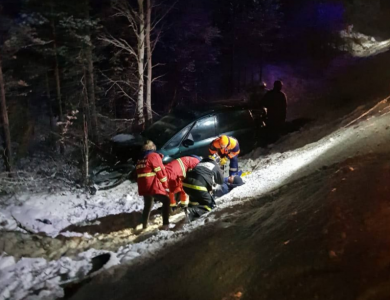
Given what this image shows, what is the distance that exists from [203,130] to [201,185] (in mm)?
3129

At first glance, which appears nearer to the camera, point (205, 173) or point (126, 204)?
point (205, 173)

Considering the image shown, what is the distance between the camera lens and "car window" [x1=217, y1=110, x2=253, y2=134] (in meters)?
9.43

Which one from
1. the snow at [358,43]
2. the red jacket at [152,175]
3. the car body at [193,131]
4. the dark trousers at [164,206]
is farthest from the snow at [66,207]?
the snow at [358,43]

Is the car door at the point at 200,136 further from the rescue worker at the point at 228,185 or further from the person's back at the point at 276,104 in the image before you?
the person's back at the point at 276,104

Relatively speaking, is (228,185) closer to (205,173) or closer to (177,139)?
(205,173)

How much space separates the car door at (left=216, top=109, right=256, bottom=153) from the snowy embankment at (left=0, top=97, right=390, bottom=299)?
1.25 feet

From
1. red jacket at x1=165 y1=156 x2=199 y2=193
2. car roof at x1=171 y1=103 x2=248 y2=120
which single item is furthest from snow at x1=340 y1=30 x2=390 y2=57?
red jacket at x1=165 y1=156 x2=199 y2=193

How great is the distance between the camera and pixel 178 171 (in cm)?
658

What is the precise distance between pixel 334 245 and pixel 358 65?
64.7 ft

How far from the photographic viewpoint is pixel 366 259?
3.01m

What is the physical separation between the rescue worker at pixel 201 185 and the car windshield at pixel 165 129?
8.55ft

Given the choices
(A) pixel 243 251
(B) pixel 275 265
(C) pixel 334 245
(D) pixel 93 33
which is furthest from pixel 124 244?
(D) pixel 93 33

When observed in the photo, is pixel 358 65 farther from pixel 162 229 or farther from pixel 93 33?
pixel 162 229

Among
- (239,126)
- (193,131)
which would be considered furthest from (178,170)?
(239,126)
